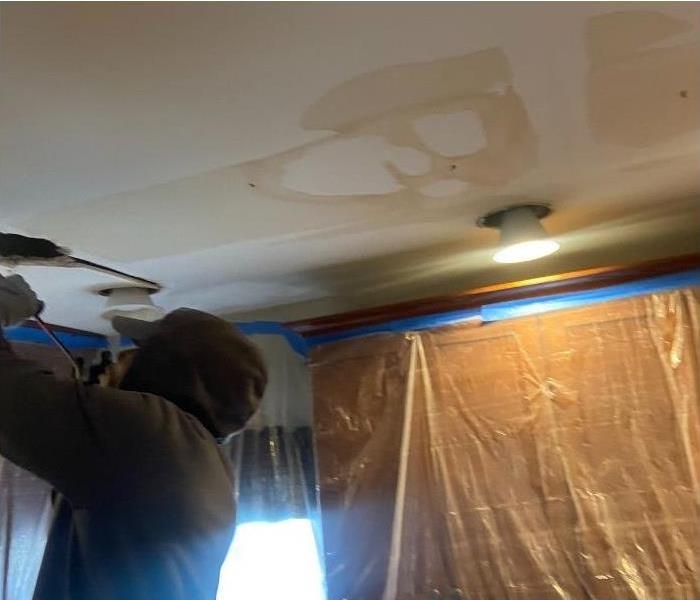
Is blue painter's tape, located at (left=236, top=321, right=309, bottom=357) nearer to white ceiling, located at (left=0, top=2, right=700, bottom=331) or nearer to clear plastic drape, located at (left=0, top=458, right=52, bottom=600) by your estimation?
white ceiling, located at (left=0, top=2, right=700, bottom=331)

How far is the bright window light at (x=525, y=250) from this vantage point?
1665mm

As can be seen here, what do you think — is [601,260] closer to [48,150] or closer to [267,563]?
[267,563]

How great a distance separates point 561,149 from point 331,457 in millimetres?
975

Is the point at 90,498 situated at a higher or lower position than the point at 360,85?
lower

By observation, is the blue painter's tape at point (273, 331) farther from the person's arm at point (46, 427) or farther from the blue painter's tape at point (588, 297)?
the person's arm at point (46, 427)

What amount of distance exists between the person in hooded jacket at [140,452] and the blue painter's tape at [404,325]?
26.7 inches

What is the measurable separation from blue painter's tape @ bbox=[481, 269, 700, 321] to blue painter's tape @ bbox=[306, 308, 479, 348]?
0.06 m

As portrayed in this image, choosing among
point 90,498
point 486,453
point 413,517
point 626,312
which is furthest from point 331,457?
point 90,498

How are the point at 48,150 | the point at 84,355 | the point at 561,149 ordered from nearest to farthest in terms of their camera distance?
the point at 48,150 → the point at 561,149 → the point at 84,355

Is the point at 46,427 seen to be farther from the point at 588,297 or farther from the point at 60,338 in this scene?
the point at 60,338

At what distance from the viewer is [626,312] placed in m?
1.78

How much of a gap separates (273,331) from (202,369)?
3.27 ft

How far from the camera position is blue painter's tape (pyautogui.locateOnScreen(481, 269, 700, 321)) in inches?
69.5

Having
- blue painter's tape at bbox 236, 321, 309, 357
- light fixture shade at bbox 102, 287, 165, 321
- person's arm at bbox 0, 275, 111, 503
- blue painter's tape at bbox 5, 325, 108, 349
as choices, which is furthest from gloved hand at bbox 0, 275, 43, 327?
blue painter's tape at bbox 236, 321, 309, 357
